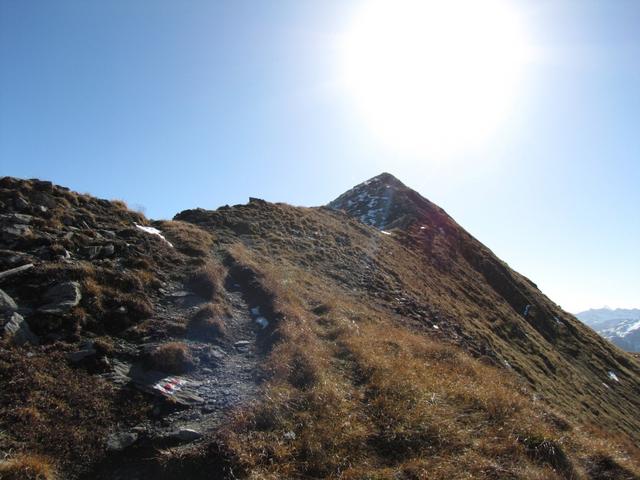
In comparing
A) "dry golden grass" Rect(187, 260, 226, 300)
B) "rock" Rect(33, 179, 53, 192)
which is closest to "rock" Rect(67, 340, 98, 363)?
"dry golden grass" Rect(187, 260, 226, 300)

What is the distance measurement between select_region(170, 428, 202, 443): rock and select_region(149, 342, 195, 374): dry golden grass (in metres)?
2.31

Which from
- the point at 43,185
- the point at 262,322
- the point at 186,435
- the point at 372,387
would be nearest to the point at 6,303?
the point at 186,435

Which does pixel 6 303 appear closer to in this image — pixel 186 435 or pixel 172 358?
pixel 172 358

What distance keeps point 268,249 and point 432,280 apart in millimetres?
17281

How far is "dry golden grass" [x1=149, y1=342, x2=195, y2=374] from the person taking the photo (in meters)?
9.95

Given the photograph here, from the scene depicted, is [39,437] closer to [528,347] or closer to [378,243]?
[378,243]

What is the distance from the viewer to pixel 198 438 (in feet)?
25.4

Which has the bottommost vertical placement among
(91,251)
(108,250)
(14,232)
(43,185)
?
(91,251)

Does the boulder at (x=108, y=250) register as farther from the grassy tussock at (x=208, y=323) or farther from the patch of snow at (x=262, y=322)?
the patch of snow at (x=262, y=322)

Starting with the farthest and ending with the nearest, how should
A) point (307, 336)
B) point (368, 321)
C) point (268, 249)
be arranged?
point (268, 249)
point (368, 321)
point (307, 336)

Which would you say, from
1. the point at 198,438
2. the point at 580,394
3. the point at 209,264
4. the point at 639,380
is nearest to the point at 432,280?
the point at 580,394

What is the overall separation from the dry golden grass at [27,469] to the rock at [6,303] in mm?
4543

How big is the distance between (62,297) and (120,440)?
5.05 meters

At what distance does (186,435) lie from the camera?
7809 millimetres
